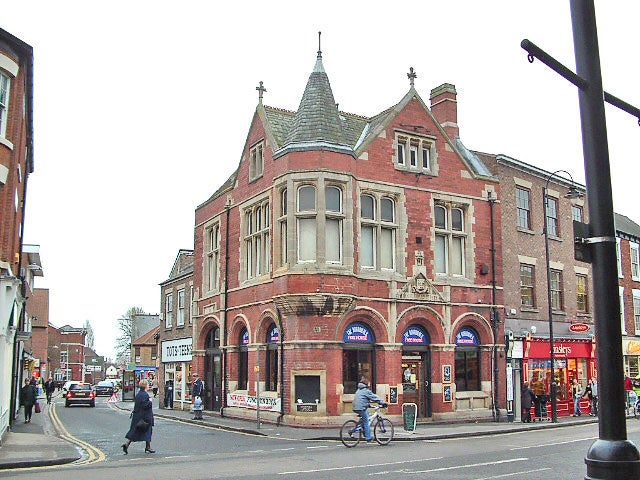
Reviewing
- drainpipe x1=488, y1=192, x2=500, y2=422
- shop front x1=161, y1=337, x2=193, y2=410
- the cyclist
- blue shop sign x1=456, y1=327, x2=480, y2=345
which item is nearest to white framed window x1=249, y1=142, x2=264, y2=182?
drainpipe x1=488, y1=192, x2=500, y2=422

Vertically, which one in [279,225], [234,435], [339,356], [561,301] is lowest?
[234,435]

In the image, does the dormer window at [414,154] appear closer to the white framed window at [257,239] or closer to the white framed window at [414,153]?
the white framed window at [414,153]

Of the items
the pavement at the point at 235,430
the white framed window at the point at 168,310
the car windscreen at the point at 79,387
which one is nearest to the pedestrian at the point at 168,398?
the white framed window at the point at 168,310

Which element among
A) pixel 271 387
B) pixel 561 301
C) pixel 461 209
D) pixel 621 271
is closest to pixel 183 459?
pixel 271 387

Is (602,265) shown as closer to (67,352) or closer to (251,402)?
(251,402)

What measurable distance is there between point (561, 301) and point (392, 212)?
11.8m

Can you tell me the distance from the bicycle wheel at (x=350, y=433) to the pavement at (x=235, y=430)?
5.38 ft

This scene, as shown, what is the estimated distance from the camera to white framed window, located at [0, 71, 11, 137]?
58.1ft

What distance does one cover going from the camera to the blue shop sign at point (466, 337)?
2886 cm

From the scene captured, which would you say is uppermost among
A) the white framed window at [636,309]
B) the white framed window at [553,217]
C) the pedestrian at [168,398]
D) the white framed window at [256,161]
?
the white framed window at [256,161]

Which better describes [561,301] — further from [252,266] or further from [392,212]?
[252,266]

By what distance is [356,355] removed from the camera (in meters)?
26.1

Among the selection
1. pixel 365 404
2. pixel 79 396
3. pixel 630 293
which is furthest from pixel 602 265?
pixel 79 396

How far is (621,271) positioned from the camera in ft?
131
